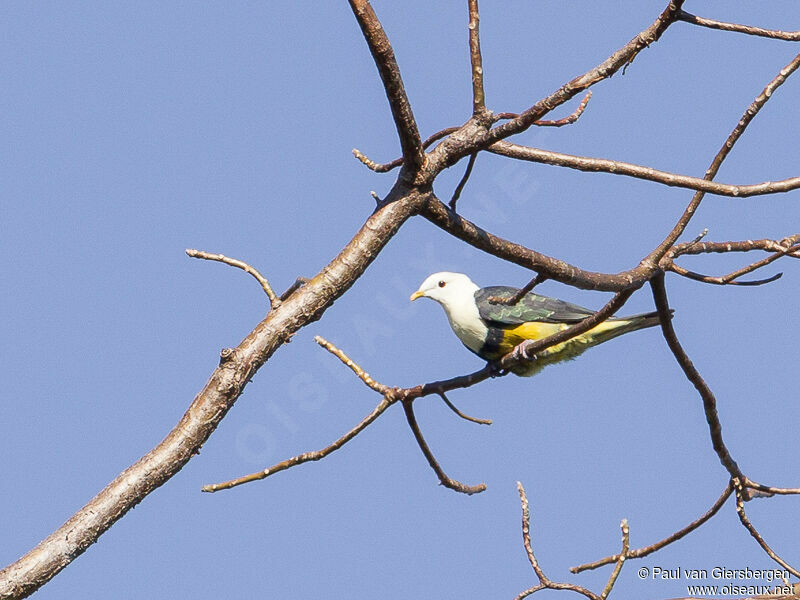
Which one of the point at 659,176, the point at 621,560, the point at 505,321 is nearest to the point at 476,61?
the point at 659,176

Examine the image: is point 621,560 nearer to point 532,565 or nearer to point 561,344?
point 532,565

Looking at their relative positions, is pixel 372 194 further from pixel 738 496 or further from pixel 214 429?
pixel 738 496

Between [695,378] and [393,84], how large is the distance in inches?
96.5

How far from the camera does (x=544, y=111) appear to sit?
3084 millimetres

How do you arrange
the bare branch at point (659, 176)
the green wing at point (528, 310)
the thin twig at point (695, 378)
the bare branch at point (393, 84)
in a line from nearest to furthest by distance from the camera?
the bare branch at point (393, 84), the bare branch at point (659, 176), the thin twig at point (695, 378), the green wing at point (528, 310)

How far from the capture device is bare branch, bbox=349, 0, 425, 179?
2.95m

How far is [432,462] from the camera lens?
5.19m

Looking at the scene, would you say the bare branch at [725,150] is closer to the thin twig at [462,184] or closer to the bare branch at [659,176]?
the bare branch at [659,176]

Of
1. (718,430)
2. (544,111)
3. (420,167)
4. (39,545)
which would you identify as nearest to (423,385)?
(718,430)

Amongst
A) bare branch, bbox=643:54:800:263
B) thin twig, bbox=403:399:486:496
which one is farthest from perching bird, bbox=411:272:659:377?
bare branch, bbox=643:54:800:263

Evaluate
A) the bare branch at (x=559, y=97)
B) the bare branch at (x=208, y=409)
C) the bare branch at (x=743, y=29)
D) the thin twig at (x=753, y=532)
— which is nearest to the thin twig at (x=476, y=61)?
the bare branch at (x=559, y=97)

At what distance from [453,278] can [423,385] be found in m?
2.55

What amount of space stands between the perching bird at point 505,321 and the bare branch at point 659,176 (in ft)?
9.71

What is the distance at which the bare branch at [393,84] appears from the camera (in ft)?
9.68
